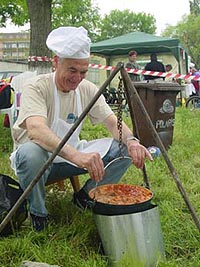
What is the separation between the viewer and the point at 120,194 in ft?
7.80

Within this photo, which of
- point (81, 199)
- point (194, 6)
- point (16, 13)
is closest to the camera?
point (81, 199)

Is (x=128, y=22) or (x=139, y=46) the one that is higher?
(x=128, y=22)

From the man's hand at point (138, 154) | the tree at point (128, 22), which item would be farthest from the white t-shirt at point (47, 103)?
the tree at point (128, 22)

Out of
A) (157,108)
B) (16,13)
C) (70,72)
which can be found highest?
(16,13)

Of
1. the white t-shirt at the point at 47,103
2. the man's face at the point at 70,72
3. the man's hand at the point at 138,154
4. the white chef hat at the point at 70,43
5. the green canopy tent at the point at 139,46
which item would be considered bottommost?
the man's hand at the point at 138,154

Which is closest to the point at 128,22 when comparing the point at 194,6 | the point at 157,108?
the point at 194,6

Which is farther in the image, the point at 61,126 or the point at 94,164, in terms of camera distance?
the point at 61,126

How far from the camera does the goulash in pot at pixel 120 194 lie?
7.34 feet

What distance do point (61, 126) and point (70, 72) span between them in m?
0.34

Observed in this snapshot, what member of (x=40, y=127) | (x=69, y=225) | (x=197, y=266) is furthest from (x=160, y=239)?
(x=40, y=127)

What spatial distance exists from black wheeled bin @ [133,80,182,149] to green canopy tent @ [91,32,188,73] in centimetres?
876

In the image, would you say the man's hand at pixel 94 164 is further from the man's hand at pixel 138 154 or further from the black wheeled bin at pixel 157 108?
the black wheeled bin at pixel 157 108

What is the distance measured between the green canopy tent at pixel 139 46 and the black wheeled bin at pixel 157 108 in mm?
8759

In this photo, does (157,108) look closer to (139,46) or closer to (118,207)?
(118,207)
